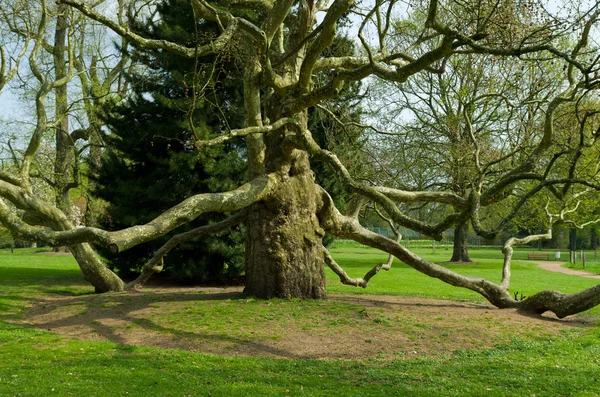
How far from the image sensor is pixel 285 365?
8023 mm

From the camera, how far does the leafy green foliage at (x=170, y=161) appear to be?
18875mm

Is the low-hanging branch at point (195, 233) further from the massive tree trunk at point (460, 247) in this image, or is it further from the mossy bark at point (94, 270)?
the massive tree trunk at point (460, 247)

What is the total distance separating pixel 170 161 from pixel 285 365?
11.7 m

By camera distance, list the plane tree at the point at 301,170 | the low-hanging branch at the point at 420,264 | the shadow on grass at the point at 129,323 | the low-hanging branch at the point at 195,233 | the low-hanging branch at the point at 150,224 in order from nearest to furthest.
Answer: the low-hanging branch at the point at 150,224, the shadow on grass at the point at 129,323, the plane tree at the point at 301,170, the low-hanging branch at the point at 420,264, the low-hanging branch at the point at 195,233

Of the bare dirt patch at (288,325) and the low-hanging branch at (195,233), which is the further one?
the low-hanging branch at (195,233)

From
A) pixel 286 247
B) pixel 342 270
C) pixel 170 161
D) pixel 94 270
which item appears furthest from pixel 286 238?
pixel 170 161

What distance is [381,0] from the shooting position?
1102 cm

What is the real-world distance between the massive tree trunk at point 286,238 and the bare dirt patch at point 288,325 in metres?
0.48

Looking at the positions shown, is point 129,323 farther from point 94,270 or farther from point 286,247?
point 94,270

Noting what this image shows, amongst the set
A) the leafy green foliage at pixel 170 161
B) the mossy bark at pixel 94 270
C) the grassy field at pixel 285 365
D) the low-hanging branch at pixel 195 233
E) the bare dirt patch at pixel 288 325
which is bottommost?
the grassy field at pixel 285 365

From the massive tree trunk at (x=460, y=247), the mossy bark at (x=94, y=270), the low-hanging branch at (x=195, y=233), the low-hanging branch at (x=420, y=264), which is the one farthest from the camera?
the massive tree trunk at (x=460, y=247)

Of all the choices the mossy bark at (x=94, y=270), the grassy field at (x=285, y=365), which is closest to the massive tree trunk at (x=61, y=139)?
the mossy bark at (x=94, y=270)

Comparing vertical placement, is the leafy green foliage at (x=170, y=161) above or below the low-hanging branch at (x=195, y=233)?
above

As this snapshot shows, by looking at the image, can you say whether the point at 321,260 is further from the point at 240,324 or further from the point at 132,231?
the point at 132,231
